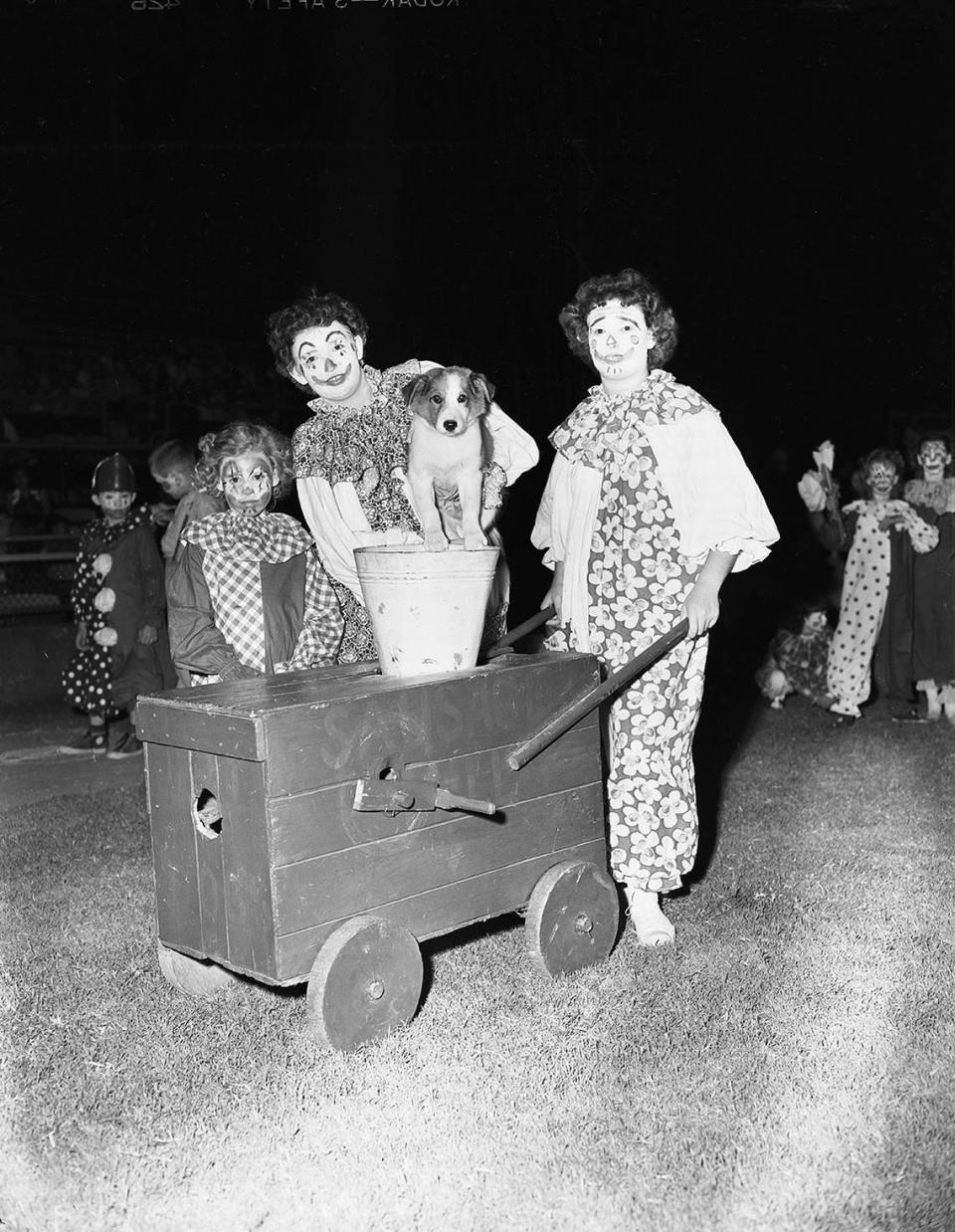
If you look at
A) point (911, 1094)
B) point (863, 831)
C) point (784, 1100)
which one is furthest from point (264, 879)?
point (863, 831)

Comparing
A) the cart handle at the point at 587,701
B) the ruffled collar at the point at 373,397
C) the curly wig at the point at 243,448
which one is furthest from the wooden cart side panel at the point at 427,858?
the curly wig at the point at 243,448

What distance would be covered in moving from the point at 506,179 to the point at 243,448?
221 inches

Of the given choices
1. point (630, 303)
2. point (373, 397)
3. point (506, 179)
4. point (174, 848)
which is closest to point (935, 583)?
point (506, 179)

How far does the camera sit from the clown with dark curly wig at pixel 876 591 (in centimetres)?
665

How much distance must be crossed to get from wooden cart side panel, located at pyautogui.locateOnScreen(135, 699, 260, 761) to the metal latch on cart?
0.26 meters

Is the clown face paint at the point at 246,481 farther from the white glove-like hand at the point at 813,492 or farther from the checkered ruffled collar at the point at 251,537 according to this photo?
the white glove-like hand at the point at 813,492

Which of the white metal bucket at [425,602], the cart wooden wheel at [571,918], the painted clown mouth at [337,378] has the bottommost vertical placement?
the cart wooden wheel at [571,918]

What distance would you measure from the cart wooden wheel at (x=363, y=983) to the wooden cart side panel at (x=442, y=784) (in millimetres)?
199

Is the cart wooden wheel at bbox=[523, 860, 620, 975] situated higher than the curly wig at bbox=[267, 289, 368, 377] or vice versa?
the curly wig at bbox=[267, 289, 368, 377]

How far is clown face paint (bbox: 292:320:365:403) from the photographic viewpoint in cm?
331

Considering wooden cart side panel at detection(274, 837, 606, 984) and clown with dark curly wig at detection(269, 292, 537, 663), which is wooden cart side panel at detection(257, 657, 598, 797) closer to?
wooden cart side panel at detection(274, 837, 606, 984)

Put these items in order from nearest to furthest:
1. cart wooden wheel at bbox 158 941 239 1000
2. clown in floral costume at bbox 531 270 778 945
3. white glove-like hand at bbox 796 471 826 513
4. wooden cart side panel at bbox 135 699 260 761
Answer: wooden cart side panel at bbox 135 699 260 761 → cart wooden wheel at bbox 158 941 239 1000 → clown in floral costume at bbox 531 270 778 945 → white glove-like hand at bbox 796 471 826 513

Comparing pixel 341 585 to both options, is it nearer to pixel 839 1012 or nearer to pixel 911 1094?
pixel 839 1012

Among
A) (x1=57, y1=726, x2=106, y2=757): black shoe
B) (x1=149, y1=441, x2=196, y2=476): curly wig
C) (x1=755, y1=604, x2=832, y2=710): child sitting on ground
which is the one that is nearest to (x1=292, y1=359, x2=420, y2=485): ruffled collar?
(x1=149, y1=441, x2=196, y2=476): curly wig
